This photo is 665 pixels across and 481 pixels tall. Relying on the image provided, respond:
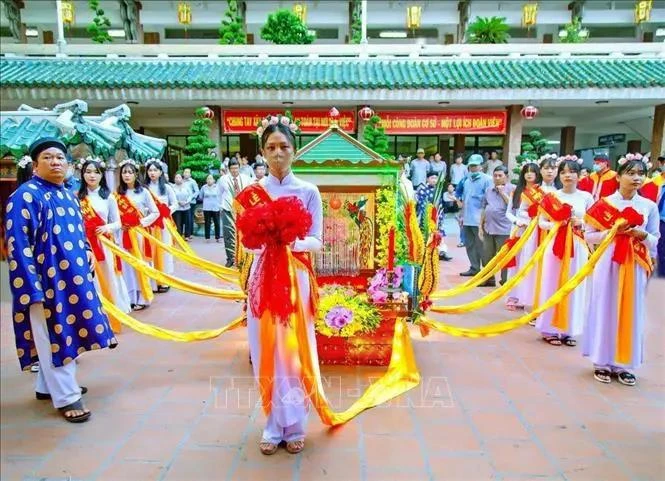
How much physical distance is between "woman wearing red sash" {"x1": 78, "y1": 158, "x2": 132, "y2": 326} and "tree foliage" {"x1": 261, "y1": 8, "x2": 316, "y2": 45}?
10.9 meters

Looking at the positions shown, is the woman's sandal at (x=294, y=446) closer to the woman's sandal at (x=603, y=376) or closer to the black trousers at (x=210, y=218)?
the woman's sandal at (x=603, y=376)

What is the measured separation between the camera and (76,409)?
9.09 ft

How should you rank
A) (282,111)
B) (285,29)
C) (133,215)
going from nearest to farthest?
(133,215) < (282,111) < (285,29)

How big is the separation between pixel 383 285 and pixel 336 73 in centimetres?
918

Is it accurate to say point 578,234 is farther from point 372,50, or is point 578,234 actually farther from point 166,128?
point 166,128

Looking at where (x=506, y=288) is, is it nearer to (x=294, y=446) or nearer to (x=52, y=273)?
(x=294, y=446)

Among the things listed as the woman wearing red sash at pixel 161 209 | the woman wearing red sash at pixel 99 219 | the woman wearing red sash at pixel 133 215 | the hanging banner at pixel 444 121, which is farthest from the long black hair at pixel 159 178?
the hanging banner at pixel 444 121

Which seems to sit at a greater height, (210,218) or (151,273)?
(151,273)

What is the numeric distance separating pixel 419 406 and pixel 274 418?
3.26 ft

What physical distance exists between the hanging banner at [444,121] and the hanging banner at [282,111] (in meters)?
0.90

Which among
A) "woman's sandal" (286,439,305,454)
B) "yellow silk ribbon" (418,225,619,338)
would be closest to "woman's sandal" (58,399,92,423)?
"woman's sandal" (286,439,305,454)

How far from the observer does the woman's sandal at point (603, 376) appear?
3299 mm

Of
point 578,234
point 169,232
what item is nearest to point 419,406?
point 578,234

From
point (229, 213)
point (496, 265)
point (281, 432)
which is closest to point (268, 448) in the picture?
point (281, 432)
